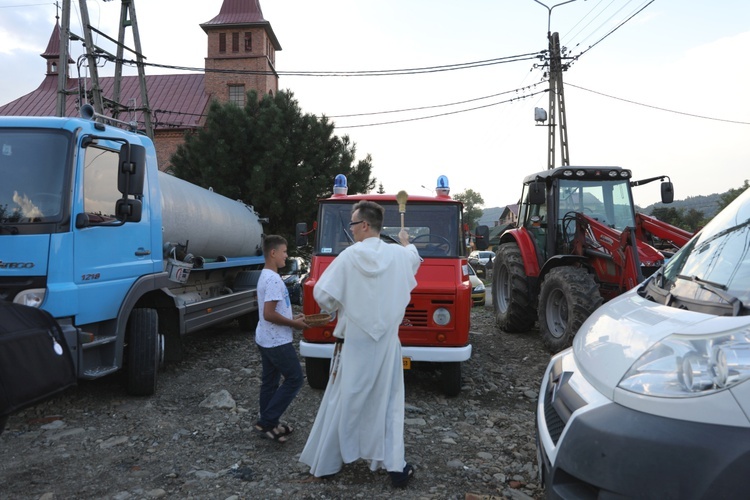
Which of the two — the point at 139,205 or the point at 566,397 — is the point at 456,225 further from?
the point at 566,397

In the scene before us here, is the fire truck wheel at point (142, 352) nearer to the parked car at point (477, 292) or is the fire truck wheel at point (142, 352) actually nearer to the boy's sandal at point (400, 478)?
the boy's sandal at point (400, 478)

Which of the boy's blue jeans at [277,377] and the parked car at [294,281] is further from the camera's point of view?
the parked car at [294,281]

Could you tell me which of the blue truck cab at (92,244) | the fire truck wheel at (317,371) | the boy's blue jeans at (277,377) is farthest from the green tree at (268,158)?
the boy's blue jeans at (277,377)

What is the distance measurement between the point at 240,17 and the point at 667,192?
3637 cm

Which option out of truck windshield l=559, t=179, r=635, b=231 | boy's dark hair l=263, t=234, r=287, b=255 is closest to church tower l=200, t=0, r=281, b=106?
truck windshield l=559, t=179, r=635, b=231

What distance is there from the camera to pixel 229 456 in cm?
415

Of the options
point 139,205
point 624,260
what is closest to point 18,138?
point 139,205

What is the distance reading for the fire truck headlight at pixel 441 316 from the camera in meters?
5.41

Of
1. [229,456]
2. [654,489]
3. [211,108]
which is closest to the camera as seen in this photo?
[654,489]

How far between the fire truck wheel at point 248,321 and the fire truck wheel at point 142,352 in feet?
13.2

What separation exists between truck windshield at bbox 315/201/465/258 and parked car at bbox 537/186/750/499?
11.7 feet

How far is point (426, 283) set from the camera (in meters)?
5.55

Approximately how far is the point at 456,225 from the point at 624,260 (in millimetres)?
2290

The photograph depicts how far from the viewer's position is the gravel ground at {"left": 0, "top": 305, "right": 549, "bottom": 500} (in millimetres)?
3572
